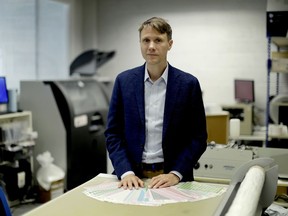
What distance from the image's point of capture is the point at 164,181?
1701 millimetres

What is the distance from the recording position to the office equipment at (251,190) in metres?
1.05

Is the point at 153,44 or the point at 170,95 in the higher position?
the point at 153,44

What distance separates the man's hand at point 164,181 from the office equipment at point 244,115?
3382 millimetres

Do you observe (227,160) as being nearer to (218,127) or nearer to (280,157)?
(280,157)

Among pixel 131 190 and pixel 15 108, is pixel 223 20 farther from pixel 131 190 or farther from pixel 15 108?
pixel 131 190

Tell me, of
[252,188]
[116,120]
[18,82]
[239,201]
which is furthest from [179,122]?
[18,82]

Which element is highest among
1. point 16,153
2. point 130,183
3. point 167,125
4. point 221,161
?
point 167,125

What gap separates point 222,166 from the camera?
2732 mm

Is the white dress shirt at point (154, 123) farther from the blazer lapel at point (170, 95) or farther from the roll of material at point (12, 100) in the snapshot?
the roll of material at point (12, 100)

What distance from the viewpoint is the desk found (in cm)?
137

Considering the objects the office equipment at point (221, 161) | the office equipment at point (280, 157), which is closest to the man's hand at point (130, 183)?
the office equipment at point (221, 161)

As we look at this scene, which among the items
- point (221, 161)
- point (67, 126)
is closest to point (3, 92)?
point (67, 126)

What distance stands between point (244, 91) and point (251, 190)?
4.43 metres

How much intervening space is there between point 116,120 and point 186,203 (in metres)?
0.62
